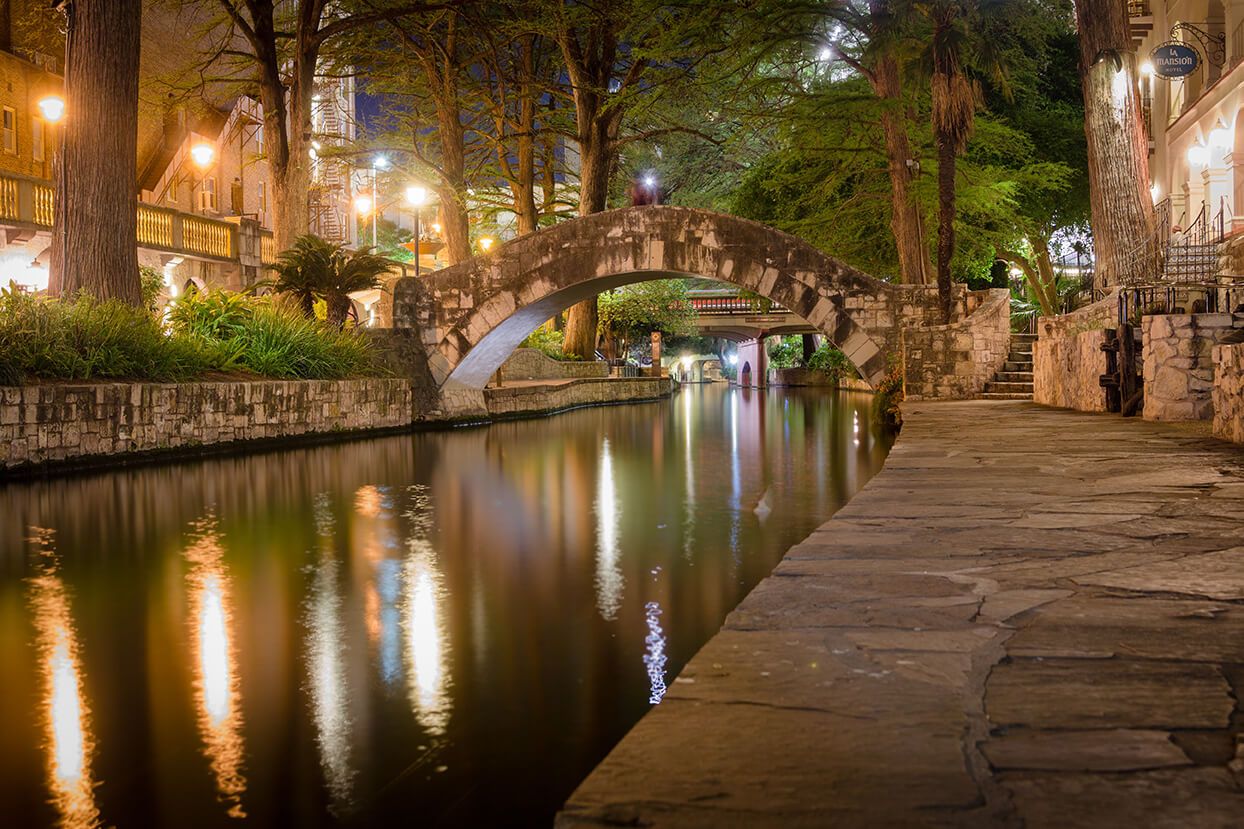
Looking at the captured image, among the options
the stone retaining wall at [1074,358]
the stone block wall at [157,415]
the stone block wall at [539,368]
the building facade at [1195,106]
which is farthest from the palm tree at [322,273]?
the building facade at [1195,106]

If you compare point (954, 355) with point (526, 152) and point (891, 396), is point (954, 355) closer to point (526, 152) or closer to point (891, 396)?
point (891, 396)

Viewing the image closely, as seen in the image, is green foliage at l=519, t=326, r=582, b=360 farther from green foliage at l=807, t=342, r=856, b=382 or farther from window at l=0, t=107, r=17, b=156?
window at l=0, t=107, r=17, b=156

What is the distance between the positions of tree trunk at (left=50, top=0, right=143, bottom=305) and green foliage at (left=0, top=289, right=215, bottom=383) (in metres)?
0.63

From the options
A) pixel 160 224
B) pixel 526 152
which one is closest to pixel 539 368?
pixel 526 152

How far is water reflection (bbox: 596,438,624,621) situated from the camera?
20.8 ft

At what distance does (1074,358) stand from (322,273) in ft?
38.4

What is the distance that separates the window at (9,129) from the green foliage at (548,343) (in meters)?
12.7

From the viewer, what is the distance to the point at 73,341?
12758 mm

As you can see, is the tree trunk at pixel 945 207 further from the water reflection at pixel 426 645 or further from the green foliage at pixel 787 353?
the green foliage at pixel 787 353

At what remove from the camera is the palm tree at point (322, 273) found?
19.8 metres

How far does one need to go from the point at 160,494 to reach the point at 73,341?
3017 millimetres

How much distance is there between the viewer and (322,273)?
65.6ft

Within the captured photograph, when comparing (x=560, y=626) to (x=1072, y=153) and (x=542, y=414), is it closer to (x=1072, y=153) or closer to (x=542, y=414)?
(x=542, y=414)

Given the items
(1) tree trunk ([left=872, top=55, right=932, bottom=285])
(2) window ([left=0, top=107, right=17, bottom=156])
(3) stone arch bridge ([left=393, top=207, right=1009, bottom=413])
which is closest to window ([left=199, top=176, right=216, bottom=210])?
(2) window ([left=0, top=107, right=17, bottom=156])
